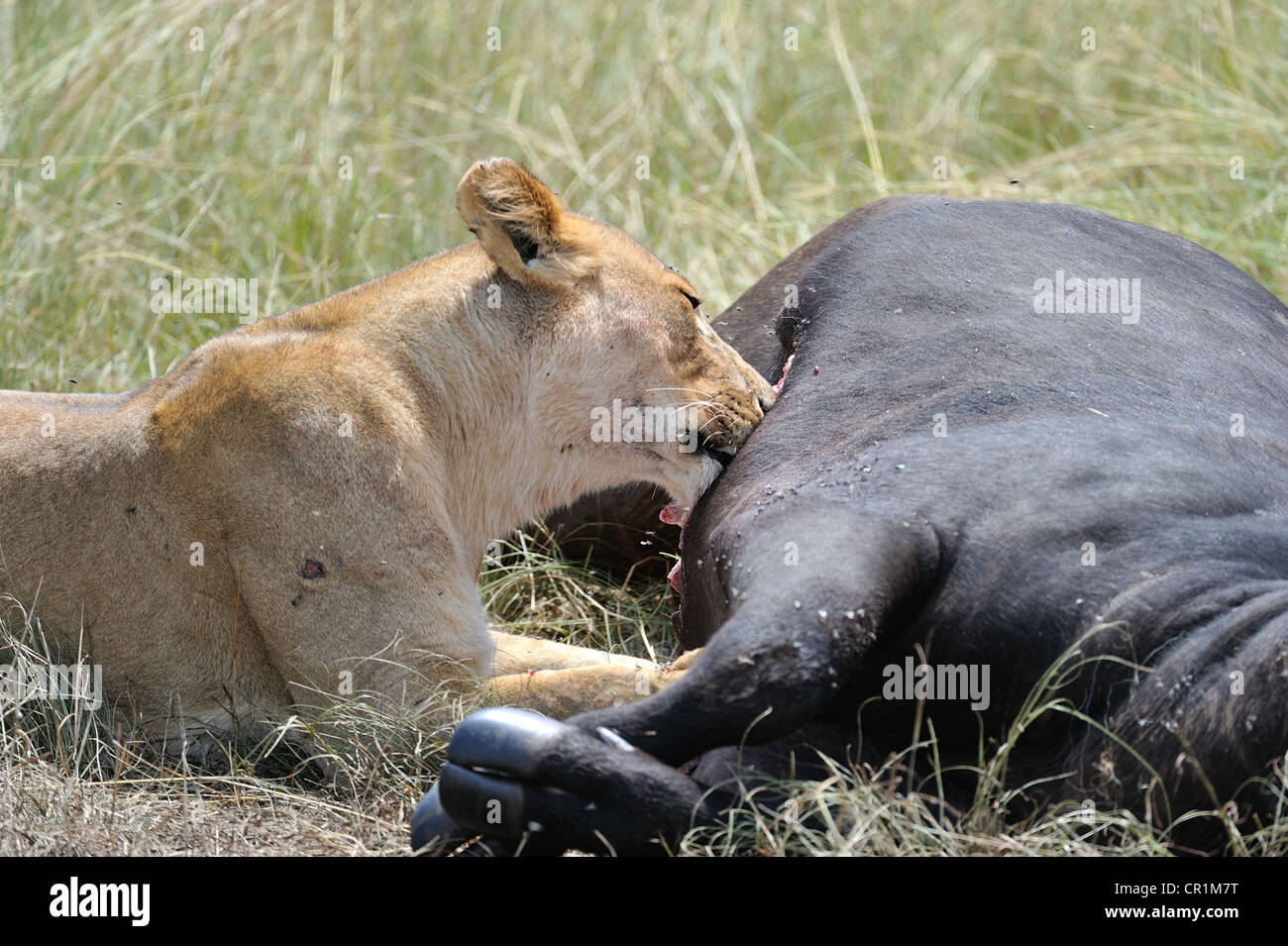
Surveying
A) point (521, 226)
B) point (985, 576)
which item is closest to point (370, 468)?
point (521, 226)

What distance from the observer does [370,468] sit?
3508 mm

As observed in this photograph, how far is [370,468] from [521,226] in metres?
0.66

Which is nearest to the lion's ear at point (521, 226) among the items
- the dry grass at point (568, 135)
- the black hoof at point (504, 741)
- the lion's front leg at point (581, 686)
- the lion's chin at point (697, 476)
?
the lion's chin at point (697, 476)

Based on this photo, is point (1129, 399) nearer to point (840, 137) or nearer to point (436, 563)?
point (436, 563)

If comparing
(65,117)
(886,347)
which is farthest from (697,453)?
(65,117)

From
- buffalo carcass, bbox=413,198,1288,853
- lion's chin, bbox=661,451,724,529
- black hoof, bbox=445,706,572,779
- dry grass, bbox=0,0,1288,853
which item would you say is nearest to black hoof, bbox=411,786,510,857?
buffalo carcass, bbox=413,198,1288,853

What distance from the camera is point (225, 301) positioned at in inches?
224

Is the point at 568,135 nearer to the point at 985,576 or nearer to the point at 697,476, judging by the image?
the point at 697,476

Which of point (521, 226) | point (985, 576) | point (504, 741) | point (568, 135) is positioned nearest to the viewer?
point (504, 741)

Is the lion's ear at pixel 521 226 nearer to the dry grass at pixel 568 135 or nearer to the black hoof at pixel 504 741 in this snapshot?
the dry grass at pixel 568 135

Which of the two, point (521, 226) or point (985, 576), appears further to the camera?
point (521, 226)

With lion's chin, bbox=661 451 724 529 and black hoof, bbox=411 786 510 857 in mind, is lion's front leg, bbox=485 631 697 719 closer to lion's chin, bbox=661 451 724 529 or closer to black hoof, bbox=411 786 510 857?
lion's chin, bbox=661 451 724 529

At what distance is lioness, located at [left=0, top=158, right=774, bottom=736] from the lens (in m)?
3.46

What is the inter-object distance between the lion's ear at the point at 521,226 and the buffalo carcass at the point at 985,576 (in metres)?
0.60
